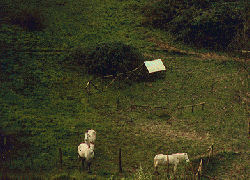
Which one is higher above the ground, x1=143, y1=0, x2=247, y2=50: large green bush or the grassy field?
x1=143, y1=0, x2=247, y2=50: large green bush

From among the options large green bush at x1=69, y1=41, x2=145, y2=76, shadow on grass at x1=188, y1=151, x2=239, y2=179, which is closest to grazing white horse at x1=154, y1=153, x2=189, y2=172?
shadow on grass at x1=188, y1=151, x2=239, y2=179

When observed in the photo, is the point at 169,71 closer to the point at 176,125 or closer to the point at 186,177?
the point at 176,125

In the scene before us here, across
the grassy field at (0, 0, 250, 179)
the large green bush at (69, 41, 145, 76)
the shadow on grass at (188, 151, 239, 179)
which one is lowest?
the shadow on grass at (188, 151, 239, 179)

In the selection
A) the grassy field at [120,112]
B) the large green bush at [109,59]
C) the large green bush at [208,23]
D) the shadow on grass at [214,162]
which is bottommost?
the shadow on grass at [214,162]

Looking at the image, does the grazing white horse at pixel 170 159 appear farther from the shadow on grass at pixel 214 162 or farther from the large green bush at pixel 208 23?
the large green bush at pixel 208 23

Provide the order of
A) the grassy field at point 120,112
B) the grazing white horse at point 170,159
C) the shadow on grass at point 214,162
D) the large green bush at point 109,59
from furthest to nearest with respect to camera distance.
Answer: the large green bush at point 109,59 → the grassy field at point 120,112 → the shadow on grass at point 214,162 → the grazing white horse at point 170,159

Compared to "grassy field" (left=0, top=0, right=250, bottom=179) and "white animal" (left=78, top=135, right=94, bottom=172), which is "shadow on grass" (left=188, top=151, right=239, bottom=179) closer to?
"grassy field" (left=0, top=0, right=250, bottom=179)

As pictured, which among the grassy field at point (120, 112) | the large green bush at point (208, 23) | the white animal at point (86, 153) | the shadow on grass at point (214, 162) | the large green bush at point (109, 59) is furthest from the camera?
the large green bush at point (208, 23)

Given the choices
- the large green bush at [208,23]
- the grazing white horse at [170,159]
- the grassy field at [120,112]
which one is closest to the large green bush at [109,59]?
the grassy field at [120,112]
